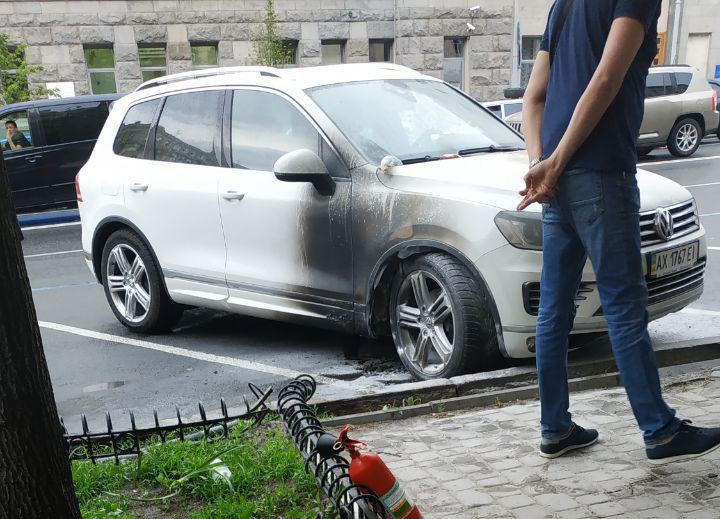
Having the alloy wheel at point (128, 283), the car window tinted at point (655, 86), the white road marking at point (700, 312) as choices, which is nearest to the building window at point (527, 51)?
the car window tinted at point (655, 86)

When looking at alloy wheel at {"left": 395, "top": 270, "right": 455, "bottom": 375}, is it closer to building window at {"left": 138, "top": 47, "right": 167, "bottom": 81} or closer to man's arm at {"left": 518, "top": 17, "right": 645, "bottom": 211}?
man's arm at {"left": 518, "top": 17, "right": 645, "bottom": 211}

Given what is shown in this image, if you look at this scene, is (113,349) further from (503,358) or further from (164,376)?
(503,358)

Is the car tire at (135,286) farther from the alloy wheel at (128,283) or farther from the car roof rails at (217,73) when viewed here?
the car roof rails at (217,73)

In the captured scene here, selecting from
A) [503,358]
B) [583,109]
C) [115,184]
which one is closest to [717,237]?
[503,358]

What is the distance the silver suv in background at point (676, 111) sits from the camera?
19.1 metres

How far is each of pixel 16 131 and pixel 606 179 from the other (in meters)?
14.2

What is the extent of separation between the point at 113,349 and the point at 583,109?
4453 millimetres

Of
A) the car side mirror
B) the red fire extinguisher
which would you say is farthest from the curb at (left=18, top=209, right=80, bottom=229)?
the red fire extinguisher

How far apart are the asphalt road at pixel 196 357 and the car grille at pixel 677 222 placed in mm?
952

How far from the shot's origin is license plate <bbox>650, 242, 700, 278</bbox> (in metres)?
4.83

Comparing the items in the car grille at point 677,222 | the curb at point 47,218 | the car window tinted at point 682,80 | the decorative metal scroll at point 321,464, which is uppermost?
the car window tinted at point 682,80

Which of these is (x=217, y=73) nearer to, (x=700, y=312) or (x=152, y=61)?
(x=700, y=312)

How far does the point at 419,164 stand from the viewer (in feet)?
17.5

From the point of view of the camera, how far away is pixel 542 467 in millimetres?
3604
